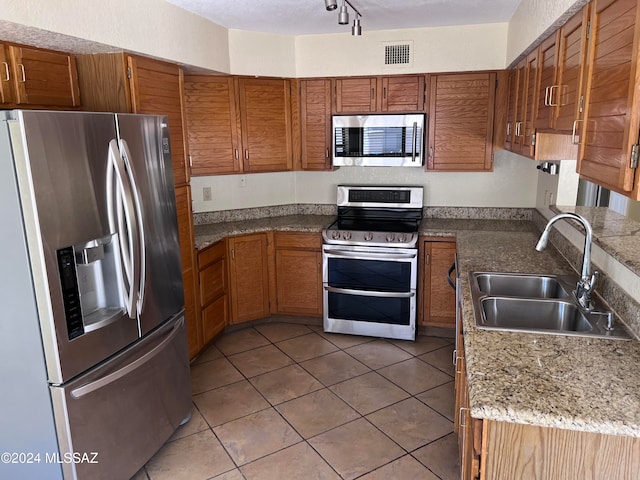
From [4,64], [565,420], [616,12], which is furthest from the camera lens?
[4,64]

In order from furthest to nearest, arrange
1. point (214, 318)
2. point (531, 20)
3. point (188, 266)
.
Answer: point (214, 318)
point (188, 266)
point (531, 20)

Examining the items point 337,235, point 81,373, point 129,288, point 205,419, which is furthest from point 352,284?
point 81,373

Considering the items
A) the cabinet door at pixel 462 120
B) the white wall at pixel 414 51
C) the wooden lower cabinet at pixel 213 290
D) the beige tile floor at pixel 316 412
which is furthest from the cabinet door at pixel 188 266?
the cabinet door at pixel 462 120

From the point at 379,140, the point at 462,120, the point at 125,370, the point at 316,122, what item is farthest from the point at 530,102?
the point at 125,370

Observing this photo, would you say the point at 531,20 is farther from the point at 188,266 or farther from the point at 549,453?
the point at 188,266

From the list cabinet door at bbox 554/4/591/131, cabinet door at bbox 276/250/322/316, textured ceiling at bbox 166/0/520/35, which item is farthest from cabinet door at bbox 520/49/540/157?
cabinet door at bbox 276/250/322/316

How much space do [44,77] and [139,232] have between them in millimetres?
922

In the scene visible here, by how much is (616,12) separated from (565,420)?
1.19m

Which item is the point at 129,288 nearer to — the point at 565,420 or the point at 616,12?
the point at 565,420

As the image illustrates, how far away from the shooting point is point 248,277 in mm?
3926

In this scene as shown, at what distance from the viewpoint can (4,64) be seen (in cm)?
211

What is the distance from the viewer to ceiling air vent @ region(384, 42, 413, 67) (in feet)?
12.2

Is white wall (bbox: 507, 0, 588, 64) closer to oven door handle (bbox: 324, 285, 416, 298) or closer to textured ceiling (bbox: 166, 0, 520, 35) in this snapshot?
textured ceiling (bbox: 166, 0, 520, 35)

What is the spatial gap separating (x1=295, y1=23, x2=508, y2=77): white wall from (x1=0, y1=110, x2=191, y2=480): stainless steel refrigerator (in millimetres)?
1917
